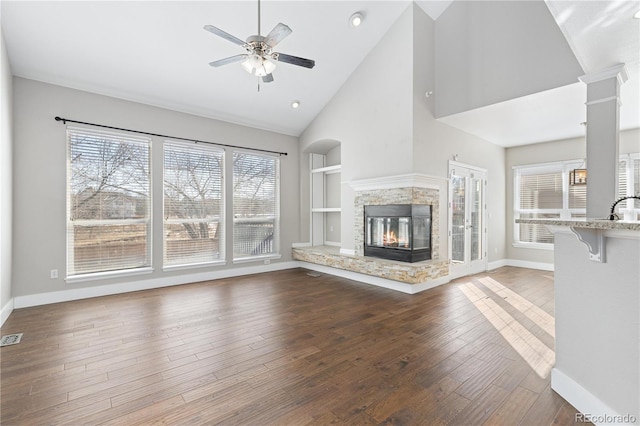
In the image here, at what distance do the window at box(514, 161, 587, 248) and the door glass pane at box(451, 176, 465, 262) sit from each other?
1745 millimetres

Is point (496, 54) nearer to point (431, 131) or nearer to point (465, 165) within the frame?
point (431, 131)

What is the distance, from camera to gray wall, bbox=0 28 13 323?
3.50m

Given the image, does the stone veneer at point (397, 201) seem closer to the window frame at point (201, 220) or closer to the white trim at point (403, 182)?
the white trim at point (403, 182)

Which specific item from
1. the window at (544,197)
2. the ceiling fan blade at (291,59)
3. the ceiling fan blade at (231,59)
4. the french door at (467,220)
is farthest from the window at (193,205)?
the window at (544,197)

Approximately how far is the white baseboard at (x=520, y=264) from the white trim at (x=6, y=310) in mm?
7983

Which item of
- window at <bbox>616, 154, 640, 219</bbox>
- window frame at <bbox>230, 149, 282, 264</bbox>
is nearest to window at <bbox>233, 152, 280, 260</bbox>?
window frame at <bbox>230, 149, 282, 264</bbox>

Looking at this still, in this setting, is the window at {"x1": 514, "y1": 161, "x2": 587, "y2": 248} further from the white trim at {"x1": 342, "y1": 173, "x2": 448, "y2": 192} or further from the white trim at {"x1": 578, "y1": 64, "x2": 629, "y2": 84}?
the white trim at {"x1": 578, "y1": 64, "x2": 629, "y2": 84}

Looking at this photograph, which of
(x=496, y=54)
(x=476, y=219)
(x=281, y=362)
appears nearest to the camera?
(x=281, y=362)

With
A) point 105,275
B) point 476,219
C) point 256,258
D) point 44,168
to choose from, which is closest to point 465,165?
point 476,219

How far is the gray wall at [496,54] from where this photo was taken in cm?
397

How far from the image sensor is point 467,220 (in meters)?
6.03

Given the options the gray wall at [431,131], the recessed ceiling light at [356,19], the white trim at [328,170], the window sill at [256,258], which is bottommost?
the window sill at [256,258]

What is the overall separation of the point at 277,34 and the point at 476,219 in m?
5.43

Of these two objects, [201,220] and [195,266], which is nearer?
[195,266]
